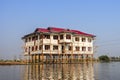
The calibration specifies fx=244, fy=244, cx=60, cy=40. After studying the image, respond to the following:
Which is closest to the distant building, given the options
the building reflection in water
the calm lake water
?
the calm lake water

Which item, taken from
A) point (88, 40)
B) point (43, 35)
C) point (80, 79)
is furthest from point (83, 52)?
point (80, 79)

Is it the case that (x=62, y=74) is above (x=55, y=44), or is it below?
below

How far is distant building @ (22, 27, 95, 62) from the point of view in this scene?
2253 inches

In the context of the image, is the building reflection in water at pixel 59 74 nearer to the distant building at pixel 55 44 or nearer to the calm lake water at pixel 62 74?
the calm lake water at pixel 62 74

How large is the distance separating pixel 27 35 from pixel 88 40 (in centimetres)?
1642

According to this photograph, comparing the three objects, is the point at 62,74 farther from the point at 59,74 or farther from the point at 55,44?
the point at 55,44

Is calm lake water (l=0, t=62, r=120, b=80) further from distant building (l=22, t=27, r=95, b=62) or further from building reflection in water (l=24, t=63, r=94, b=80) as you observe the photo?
distant building (l=22, t=27, r=95, b=62)

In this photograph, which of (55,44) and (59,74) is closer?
(59,74)

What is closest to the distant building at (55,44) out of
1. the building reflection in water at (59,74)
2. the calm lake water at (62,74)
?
the calm lake water at (62,74)

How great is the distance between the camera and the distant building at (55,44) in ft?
188

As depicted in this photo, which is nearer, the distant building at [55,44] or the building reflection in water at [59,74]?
the building reflection in water at [59,74]

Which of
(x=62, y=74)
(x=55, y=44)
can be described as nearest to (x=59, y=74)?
(x=62, y=74)

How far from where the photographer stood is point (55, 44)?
58.4m

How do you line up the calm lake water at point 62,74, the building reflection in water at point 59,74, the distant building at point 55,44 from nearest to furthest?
1. the building reflection in water at point 59,74
2. the calm lake water at point 62,74
3. the distant building at point 55,44
